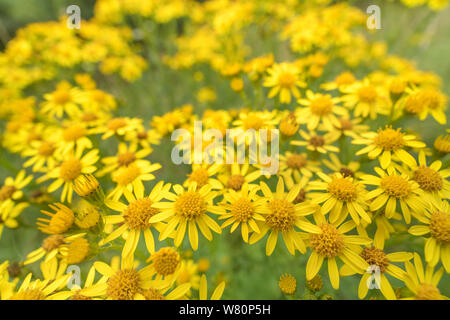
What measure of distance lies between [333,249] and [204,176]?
92cm

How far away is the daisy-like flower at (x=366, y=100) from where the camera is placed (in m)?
2.14

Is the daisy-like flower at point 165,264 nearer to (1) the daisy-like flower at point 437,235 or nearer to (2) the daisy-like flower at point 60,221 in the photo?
(2) the daisy-like flower at point 60,221

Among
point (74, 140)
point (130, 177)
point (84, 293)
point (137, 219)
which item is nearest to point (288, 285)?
point (137, 219)

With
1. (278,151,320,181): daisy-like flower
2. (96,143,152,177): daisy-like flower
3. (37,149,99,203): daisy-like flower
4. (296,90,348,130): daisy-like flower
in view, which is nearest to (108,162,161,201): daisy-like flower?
(96,143,152,177): daisy-like flower

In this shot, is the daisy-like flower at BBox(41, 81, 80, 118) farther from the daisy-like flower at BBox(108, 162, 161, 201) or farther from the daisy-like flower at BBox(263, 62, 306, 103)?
the daisy-like flower at BBox(263, 62, 306, 103)

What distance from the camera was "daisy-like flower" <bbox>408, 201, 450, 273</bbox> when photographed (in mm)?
1352

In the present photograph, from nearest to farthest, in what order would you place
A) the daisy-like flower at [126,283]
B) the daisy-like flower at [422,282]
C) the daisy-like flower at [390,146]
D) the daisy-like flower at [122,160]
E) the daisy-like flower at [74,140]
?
the daisy-like flower at [422,282], the daisy-like flower at [126,283], the daisy-like flower at [390,146], the daisy-like flower at [122,160], the daisy-like flower at [74,140]

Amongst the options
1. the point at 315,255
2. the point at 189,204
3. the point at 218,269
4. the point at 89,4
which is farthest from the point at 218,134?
the point at 89,4

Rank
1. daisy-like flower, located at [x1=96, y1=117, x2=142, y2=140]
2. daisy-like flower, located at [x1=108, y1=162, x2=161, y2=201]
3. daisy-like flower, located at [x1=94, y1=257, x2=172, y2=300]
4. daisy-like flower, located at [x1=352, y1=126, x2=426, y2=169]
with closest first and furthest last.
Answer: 1. daisy-like flower, located at [x1=94, y1=257, x2=172, y2=300]
2. daisy-like flower, located at [x1=352, y1=126, x2=426, y2=169]
3. daisy-like flower, located at [x1=108, y1=162, x2=161, y2=201]
4. daisy-like flower, located at [x1=96, y1=117, x2=142, y2=140]

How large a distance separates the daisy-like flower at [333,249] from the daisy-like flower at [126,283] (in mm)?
862

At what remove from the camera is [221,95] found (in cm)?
586

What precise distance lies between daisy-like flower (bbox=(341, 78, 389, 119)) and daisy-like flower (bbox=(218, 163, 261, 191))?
1079mm

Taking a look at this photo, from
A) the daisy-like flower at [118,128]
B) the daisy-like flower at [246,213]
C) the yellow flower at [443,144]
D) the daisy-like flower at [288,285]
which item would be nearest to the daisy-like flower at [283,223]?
the daisy-like flower at [246,213]

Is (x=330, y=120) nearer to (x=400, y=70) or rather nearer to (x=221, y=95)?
(x=400, y=70)
